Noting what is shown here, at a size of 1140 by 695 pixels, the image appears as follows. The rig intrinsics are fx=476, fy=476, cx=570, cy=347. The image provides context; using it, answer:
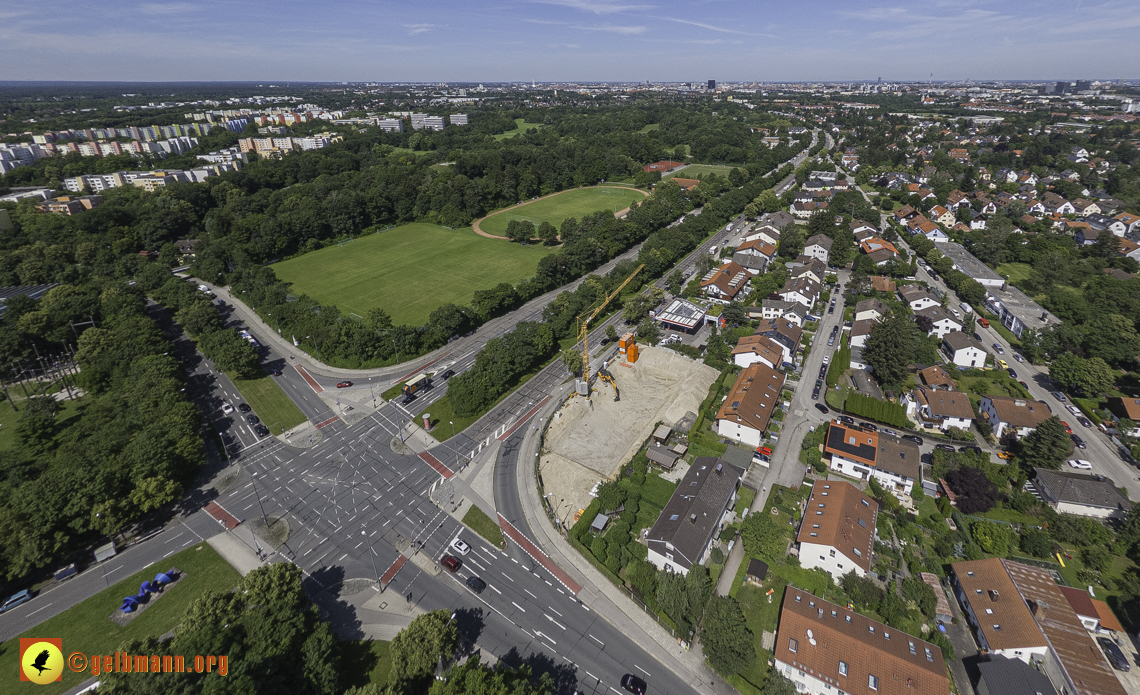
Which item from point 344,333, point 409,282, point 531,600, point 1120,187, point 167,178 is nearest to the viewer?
point 531,600

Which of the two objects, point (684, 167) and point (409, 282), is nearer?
point (409, 282)

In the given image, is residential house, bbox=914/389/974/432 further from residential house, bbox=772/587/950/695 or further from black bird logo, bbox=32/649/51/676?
black bird logo, bbox=32/649/51/676

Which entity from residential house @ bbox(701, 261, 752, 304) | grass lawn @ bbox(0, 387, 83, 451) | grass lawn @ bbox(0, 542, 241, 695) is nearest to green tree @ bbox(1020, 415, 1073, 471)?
residential house @ bbox(701, 261, 752, 304)

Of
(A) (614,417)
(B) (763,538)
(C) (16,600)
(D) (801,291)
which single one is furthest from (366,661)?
(D) (801,291)

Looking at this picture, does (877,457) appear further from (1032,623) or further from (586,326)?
(586,326)

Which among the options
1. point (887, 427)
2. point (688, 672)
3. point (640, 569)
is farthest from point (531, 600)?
point (887, 427)

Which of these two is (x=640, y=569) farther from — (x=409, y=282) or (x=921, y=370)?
(x=409, y=282)
